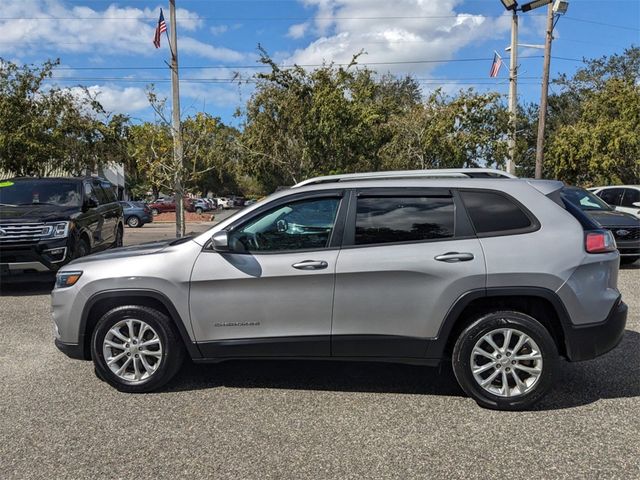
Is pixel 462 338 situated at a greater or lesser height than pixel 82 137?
lesser

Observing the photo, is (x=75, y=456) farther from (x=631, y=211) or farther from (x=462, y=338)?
(x=631, y=211)

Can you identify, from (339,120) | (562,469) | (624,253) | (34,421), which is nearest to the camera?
(562,469)

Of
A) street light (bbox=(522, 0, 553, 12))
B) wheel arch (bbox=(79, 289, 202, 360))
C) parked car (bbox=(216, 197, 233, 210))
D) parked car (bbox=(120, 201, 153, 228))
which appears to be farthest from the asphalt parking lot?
parked car (bbox=(216, 197, 233, 210))

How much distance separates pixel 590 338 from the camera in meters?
4.00

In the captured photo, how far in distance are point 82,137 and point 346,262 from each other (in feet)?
64.2

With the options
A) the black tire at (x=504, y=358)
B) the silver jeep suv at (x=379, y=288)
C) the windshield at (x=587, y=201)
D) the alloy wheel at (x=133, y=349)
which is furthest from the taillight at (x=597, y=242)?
the windshield at (x=587, y=201)

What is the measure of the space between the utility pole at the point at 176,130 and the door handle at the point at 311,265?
974 cm

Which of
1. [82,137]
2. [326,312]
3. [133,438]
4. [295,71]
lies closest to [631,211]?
[295,71]

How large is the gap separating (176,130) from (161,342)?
1207 cm

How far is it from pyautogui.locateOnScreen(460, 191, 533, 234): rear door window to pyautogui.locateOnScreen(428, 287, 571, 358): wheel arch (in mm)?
475

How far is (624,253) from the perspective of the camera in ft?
36.0

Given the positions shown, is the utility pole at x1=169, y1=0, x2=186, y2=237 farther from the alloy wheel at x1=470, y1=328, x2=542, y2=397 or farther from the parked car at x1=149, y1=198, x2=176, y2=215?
the parked car at x1=149, y1=198, x2=176, y2=215

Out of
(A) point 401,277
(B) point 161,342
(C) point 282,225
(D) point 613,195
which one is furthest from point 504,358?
(D) point 613,195

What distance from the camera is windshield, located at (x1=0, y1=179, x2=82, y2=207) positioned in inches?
362
